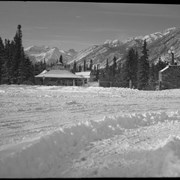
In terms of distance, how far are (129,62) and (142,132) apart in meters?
47.1

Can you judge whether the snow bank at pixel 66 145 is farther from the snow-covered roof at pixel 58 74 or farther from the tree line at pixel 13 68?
the snow-covered roof at pixel 58 74

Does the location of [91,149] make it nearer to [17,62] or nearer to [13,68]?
[13,68]

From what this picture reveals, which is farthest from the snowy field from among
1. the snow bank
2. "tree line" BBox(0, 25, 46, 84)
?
"tree line" BBox(0, 25, 46, 84)

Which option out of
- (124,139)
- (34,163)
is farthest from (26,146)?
(124,139)

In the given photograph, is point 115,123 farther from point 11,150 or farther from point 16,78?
point 16,78

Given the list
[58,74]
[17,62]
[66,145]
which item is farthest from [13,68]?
[66,145]

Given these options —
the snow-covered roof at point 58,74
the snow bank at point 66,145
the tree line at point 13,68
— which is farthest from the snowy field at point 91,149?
the snow-covered roof at point 58,74

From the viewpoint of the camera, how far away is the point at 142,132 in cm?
744

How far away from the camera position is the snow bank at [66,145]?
4227 millimetres

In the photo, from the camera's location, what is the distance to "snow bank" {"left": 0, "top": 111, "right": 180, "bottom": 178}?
4227 mm

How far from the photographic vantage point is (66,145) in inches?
221

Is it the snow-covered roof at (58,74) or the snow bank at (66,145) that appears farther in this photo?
the snow-covered roof at (58,74)

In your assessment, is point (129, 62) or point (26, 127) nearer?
point (26, 127)

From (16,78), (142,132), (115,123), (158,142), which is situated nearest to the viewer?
(158,142)
